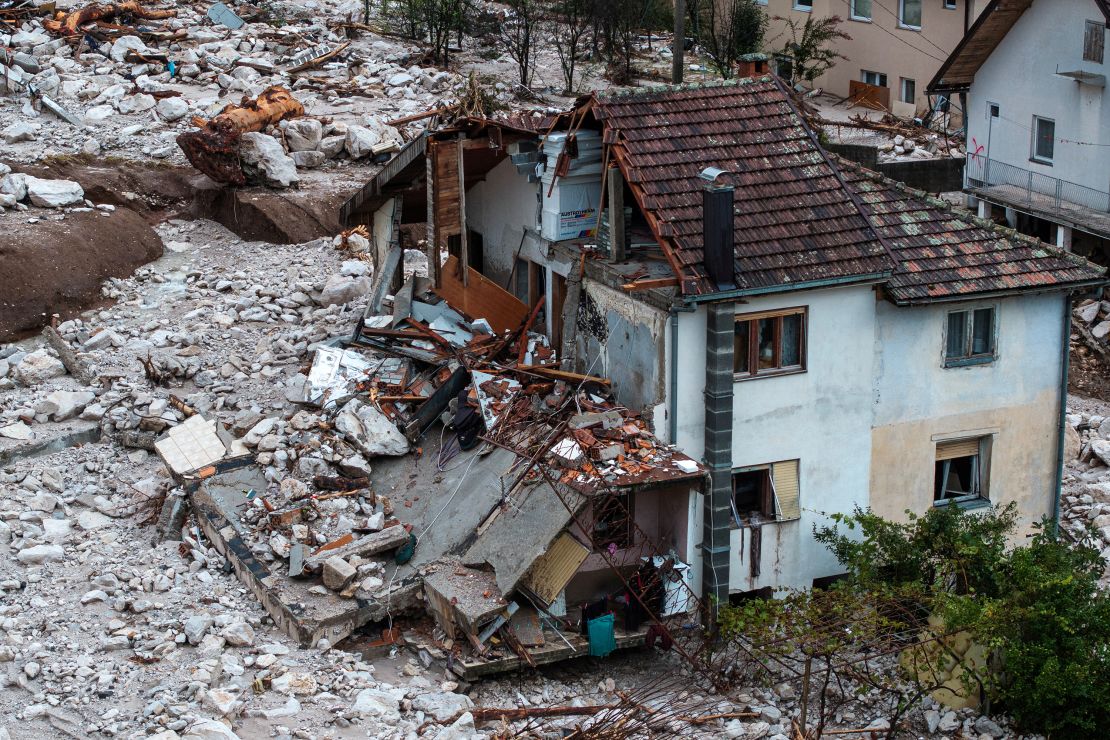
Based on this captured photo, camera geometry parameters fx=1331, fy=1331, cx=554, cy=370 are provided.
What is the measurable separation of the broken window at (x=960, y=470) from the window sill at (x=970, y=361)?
3.70ft

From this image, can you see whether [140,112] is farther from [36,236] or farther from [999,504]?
[999,504]

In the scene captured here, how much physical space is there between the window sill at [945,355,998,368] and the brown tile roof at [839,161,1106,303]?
1.02 metres

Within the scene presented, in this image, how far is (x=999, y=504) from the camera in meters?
19.1

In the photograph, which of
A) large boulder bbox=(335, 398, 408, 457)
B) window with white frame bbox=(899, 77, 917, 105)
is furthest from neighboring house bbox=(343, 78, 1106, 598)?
window with white frame bbox=(899, 77, 917, 105)

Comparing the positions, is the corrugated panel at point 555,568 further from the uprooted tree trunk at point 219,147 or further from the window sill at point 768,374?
the uprooted tree trunk at point 219,147

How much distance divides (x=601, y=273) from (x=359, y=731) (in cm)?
697

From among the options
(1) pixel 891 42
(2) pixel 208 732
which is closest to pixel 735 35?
(1) pixel 891 42

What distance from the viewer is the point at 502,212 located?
21.5 metres

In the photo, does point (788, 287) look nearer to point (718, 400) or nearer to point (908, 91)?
point (718, 400)

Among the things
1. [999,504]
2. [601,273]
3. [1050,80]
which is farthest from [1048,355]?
[1050,80]

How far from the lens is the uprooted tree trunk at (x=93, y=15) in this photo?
128 feet

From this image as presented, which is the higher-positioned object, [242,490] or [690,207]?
[690,207]

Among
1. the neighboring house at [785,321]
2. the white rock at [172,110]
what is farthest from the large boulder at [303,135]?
the neighboring house at [785,321]

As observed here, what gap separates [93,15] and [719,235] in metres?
30.0
